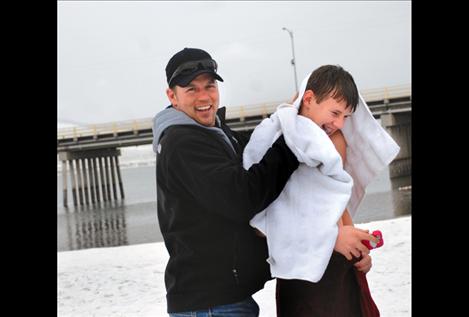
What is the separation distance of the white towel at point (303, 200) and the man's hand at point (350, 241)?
0.04 meters

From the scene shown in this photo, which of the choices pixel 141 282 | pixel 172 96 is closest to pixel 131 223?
pixel 141 282

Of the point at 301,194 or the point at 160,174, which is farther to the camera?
the point at 160,174

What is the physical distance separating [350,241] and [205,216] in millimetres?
443

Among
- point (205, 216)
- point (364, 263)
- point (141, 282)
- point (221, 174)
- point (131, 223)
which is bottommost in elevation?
point (131, 223)

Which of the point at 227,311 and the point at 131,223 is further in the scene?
the point at 131,223

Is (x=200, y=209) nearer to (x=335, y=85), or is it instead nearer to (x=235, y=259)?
(x=235, y=259)

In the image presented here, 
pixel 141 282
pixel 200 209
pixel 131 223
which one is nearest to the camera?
pixel 200 209

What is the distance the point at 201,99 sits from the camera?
1871 millimetres

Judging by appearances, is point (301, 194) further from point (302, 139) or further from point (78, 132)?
point (78, 132)

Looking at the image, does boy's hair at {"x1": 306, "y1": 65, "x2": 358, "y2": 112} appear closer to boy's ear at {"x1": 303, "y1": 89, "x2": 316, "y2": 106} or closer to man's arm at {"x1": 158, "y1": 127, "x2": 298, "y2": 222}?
boy's ear at {"x1": 303, "y1": 89, "x2": 316, "y2": 106}
